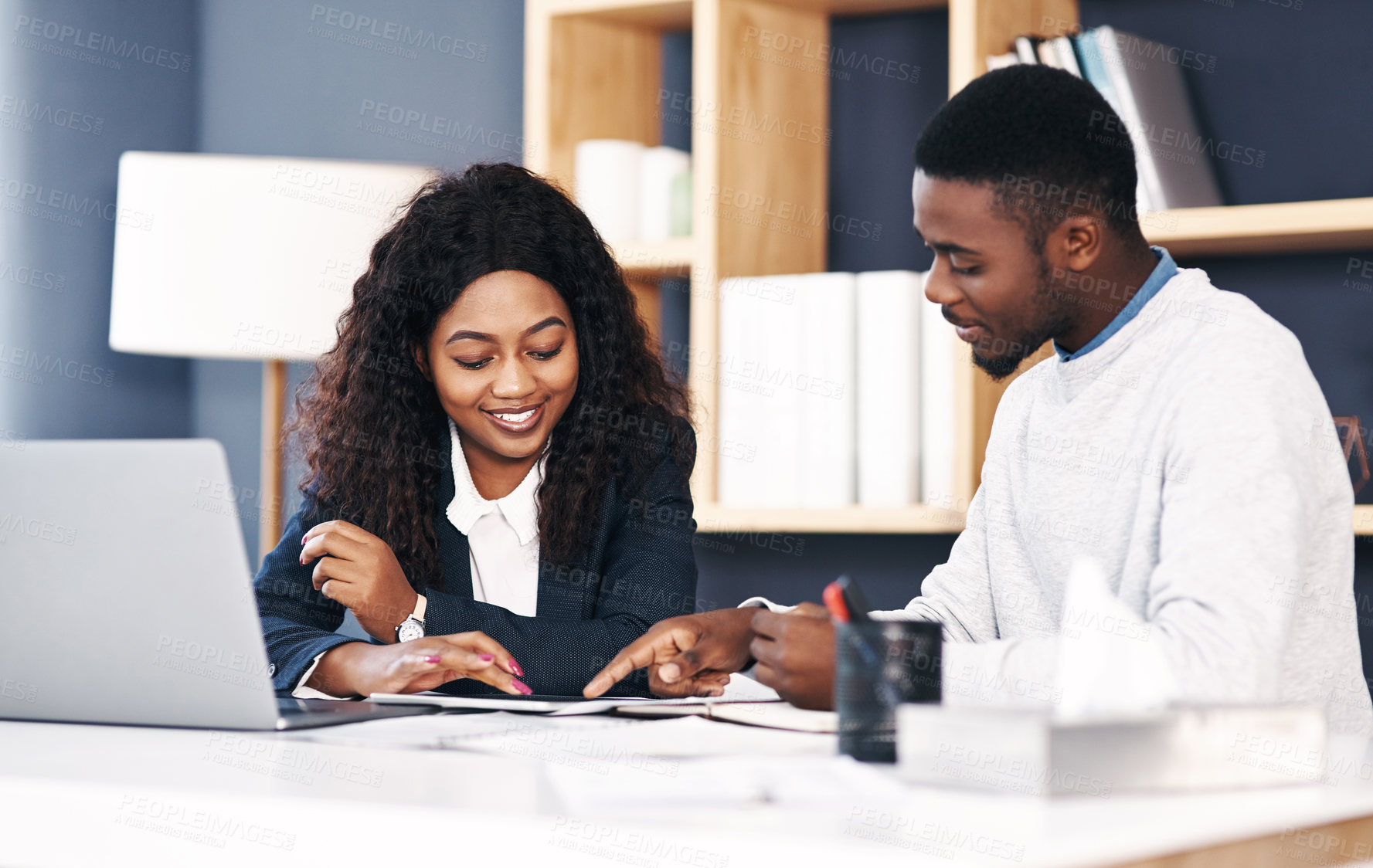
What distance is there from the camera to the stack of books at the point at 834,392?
6.73 feet

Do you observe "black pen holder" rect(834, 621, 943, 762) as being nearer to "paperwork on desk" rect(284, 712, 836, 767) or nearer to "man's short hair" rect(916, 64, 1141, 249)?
"paperwork on desk" rect(284, 712, 836, 767)

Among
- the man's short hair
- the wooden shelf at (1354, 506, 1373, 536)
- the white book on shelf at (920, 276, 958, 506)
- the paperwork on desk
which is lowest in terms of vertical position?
the paperwork on desk

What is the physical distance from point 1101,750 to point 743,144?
5.63ft

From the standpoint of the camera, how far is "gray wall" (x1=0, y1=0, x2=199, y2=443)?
2.67m

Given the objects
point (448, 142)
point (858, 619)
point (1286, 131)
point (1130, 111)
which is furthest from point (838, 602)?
point (448, 142)

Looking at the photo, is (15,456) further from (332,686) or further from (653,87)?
(653,87)

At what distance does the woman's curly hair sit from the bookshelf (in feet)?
1.34

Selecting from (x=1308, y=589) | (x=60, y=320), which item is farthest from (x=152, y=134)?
(x=1308, y=589)

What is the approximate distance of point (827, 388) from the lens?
2.10 metres

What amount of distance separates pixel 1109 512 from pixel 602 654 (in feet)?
1.71

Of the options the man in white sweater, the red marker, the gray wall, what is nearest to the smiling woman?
the man in white sweater

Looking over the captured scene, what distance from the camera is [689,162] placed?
2.37m

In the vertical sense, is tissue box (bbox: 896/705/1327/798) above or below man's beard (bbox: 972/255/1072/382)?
below

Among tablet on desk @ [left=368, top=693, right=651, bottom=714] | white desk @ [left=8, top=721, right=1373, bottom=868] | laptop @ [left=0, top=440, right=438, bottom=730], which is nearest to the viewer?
white desk @ [left=8, top=721, right=1373, bottom=868]
